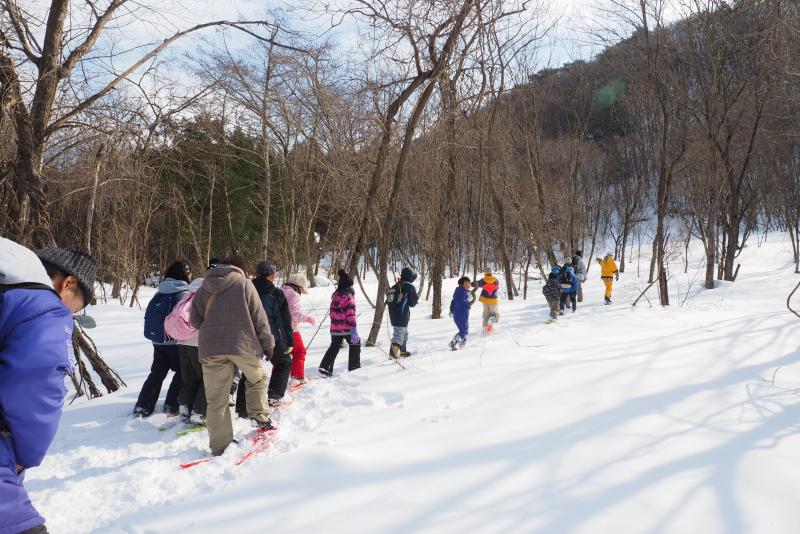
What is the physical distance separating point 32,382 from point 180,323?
322 cm

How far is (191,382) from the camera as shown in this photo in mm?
4859

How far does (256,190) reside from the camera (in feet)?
94.5

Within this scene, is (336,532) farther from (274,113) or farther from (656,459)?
(274,113)

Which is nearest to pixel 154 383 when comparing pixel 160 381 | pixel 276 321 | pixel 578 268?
pixel 160 381

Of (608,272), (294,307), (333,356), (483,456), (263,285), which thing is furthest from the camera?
(608,272)

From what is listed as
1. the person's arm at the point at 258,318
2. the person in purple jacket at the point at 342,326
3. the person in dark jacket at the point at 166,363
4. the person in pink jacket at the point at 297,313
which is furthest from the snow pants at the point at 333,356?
the person's arm at the point at 258,318

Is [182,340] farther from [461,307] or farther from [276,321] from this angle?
[461,307]

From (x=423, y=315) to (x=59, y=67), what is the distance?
10.1 m

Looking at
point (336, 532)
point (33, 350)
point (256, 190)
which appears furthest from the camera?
point (256, 190)

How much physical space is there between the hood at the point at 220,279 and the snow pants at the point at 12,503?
2.52 meters

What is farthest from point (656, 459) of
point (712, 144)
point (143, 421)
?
point (712, 144)

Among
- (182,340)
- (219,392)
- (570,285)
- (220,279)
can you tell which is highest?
(220,279)

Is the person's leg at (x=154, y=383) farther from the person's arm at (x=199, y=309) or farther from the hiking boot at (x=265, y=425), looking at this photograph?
the hiking boot at (x=265, y=425)

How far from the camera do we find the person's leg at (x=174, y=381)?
16.5ft
